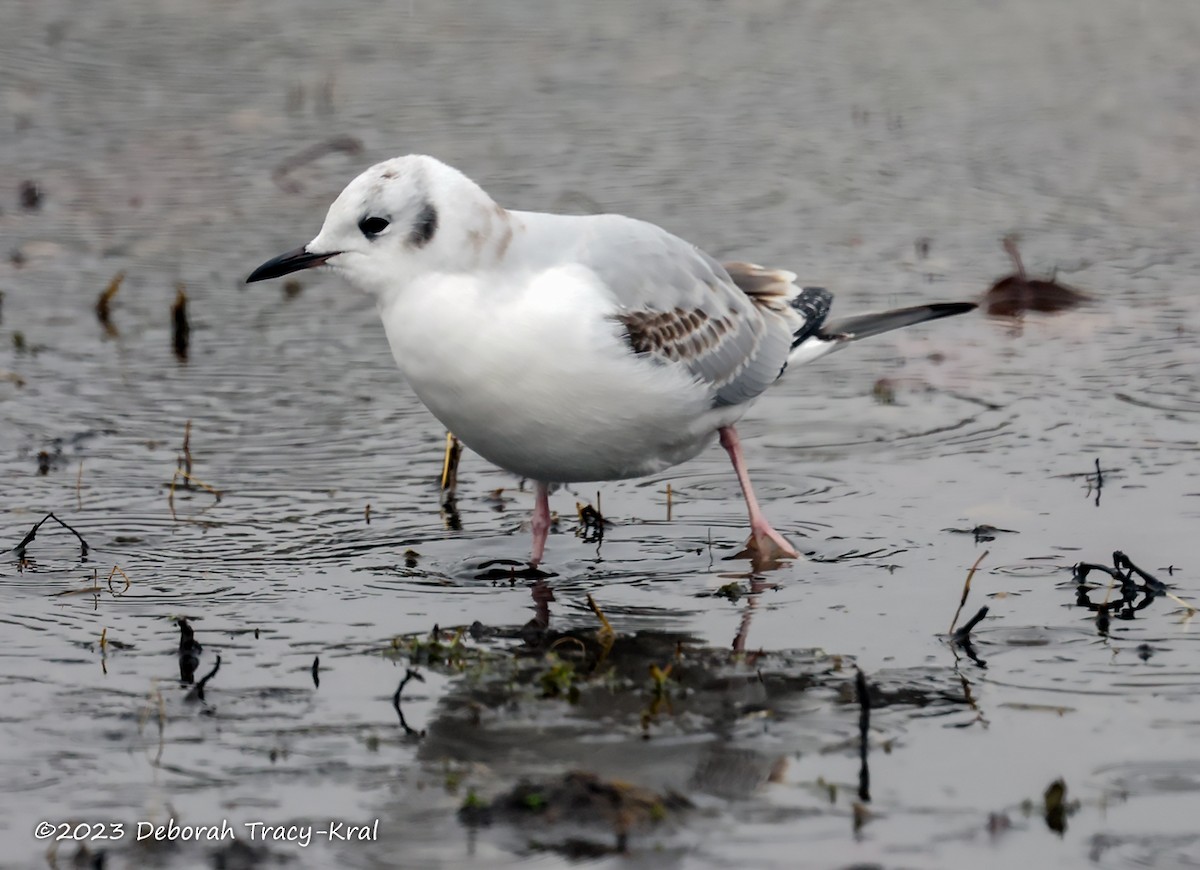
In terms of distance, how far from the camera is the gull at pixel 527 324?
5.42 m

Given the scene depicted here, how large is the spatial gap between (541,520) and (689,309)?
897 millimetres

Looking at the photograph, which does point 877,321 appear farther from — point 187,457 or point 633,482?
point 187,457

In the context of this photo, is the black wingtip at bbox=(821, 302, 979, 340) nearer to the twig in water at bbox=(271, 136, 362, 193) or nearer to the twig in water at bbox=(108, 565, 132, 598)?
the twig in water at bbox=(108, 565, 132, 598)

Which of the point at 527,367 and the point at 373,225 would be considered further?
→ the point at 373,225

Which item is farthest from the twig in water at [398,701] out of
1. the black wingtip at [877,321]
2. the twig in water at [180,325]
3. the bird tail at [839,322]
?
the twig in water at [180,325]

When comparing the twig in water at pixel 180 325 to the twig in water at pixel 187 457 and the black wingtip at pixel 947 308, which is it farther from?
the black wingtip at pixel 947 308

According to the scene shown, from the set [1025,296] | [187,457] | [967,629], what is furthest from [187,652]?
[1025,296]

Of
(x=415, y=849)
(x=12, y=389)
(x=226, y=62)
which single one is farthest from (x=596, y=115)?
(x=415, y=849)

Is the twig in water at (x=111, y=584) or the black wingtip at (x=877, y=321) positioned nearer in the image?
the twig in water at (x=111, y=584)

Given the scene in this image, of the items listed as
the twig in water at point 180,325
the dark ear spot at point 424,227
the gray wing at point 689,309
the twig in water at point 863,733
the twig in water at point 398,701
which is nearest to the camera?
the twig in water at point 863,733

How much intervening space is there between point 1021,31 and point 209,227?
250 inches

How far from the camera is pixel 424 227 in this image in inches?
219

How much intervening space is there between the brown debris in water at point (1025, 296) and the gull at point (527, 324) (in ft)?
9.81

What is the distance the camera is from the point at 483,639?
517 centimetres
